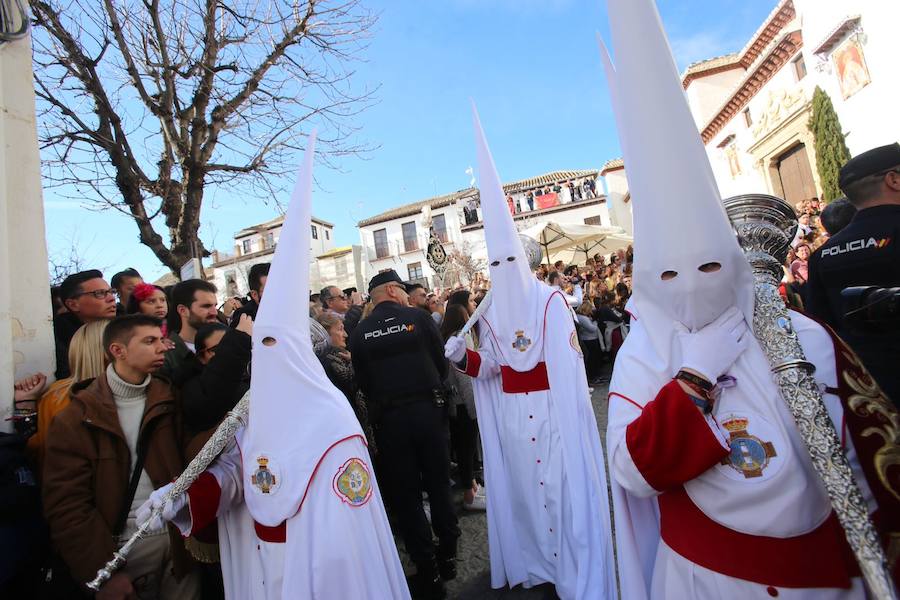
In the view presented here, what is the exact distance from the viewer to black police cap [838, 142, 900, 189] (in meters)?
2.66

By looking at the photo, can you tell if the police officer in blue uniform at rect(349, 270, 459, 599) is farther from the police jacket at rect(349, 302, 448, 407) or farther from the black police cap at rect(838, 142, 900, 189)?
the black police cap at rect(838, 142, 900, 189)

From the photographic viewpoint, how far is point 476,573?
3.76 metres

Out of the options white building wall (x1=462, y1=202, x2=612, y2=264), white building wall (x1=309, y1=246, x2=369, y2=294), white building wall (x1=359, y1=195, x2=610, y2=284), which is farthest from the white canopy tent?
white building wall (x1=309, y1=246, x2=369, y2=294)

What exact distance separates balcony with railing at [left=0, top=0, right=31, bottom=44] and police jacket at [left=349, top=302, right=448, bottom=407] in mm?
2766

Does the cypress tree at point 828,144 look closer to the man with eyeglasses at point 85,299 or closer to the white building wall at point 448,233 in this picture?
the man with eyeglasses at point 85,299

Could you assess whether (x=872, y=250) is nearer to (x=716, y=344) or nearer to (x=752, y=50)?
(x=716, y=344)

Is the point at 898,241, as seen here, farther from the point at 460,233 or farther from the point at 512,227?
the point at 460,233

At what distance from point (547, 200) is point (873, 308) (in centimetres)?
4105

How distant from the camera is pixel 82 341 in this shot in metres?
2.88

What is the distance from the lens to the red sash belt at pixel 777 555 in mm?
1393

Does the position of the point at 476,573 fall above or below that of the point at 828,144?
below

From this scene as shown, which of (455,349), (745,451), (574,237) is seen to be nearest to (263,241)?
(574,237)

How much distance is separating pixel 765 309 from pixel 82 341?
3424 mm

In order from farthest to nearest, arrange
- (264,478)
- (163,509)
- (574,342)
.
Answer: (574,342), (264,478), (163,509)
